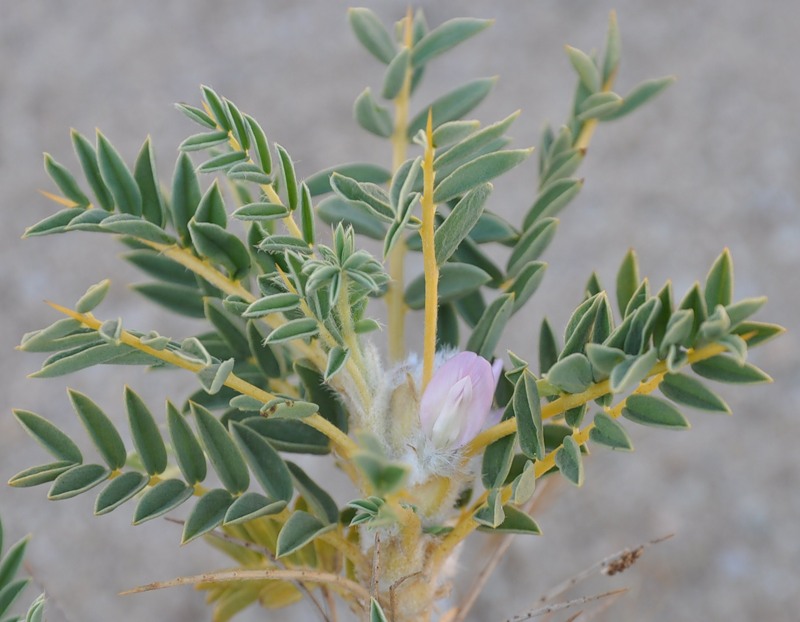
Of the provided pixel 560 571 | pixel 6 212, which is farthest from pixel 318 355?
pixel 6 212

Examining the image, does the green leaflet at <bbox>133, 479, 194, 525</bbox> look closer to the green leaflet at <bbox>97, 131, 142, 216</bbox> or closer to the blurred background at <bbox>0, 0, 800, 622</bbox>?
the green leaflet at <bbox>97, 131, 142, 216</bbox>

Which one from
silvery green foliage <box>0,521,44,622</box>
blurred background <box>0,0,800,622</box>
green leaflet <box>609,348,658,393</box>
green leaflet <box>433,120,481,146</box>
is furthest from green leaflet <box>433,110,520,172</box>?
blurred background <box>0,0,800,622</box>

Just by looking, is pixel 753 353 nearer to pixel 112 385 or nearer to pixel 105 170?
pixel 112 385

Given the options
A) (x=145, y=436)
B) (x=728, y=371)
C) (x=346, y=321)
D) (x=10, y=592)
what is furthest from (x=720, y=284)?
(x=10, y=592)

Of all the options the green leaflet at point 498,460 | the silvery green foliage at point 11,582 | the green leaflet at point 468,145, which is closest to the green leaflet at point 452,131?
the green leaflet at point 468,145

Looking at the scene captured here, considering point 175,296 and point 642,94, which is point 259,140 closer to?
point 175,296

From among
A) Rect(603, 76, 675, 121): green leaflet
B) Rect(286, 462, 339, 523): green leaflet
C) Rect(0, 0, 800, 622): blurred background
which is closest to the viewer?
Rect(286, 462, 339, 523): green leaflet
